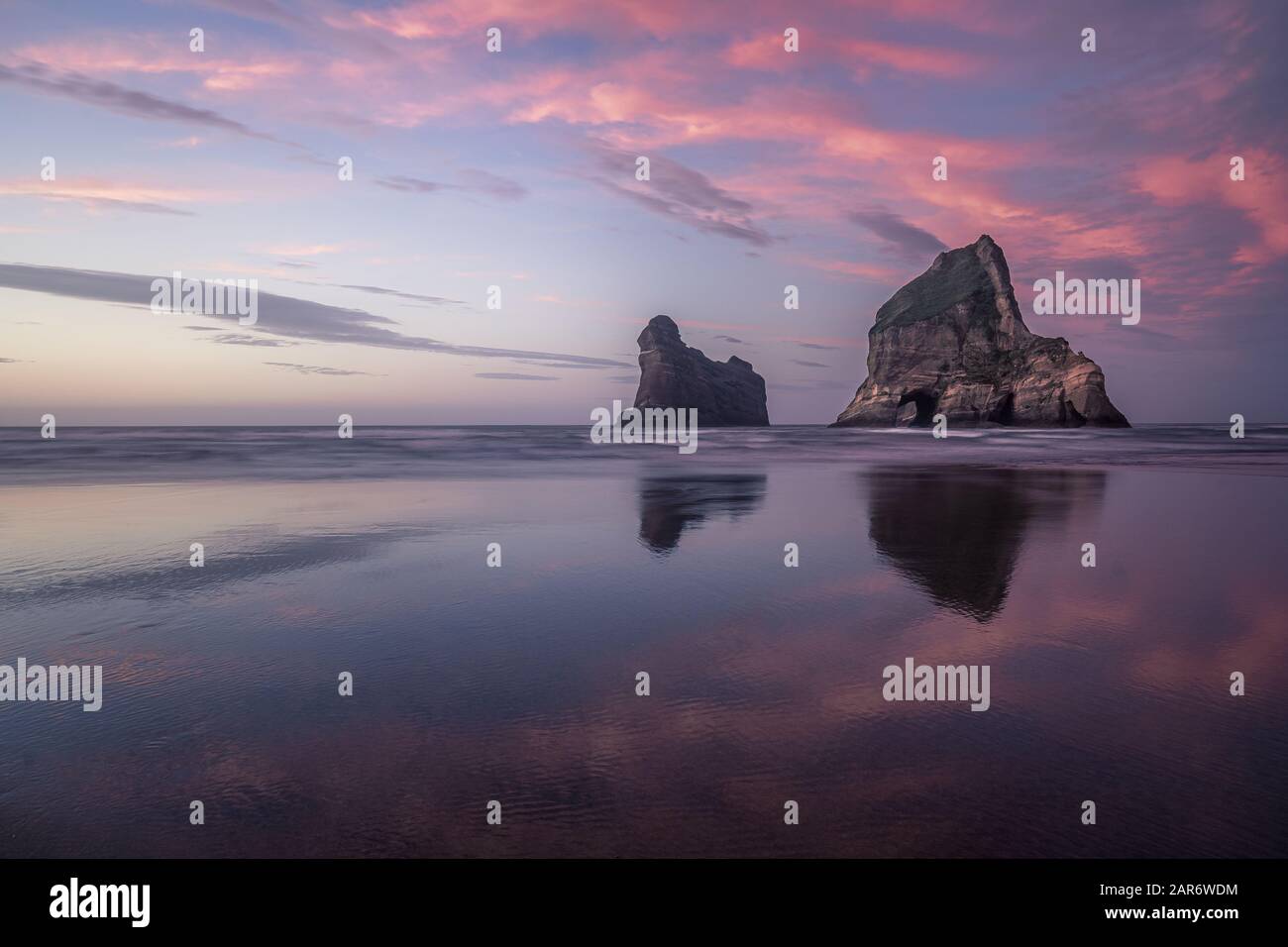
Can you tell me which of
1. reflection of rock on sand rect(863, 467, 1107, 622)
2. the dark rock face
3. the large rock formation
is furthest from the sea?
the dark rock face

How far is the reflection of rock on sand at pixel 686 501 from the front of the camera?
1257 cm

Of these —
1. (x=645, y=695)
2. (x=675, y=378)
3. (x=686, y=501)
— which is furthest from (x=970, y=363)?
(x=645, y=695)

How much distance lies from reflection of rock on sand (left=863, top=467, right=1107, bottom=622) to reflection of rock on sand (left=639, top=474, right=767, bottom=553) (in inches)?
132

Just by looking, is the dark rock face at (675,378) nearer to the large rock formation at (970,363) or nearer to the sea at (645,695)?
the large rock formation at (970,363)

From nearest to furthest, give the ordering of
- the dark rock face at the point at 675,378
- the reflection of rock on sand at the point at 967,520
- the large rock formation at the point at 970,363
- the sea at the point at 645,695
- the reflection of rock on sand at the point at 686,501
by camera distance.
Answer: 1. the sea at the point at 645,695
2. the reflection of rock on sand at the point at 967,520
3. the reflection of rock on sand at the point at 686,501
4. the large rock formation at the point at 970,363
5. the dark rock face at the point at 675,378

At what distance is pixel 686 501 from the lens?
57.9 feet

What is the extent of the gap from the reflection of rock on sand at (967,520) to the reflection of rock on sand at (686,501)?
11.0 feet

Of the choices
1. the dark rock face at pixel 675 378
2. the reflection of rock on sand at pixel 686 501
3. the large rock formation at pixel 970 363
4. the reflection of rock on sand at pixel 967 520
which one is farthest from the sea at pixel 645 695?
the dark rock face at pixel 675 378

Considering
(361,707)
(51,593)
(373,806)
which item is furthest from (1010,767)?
(51,593)

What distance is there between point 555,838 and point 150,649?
483 centimetres

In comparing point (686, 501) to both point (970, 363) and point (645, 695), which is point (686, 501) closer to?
point (645, 695)

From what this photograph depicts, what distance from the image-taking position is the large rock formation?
95562 millimetres

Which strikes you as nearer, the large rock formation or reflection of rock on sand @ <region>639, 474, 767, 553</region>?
reflection of rock on sand @ <region>639, 474, 767, 553</region>

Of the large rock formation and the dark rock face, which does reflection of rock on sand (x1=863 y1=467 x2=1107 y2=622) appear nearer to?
the large rock formation
